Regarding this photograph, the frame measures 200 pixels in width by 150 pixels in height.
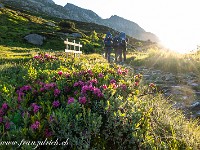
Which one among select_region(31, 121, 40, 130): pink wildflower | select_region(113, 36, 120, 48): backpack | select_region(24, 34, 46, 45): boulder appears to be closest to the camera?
select_region(31, 121, 40, 130): pink wildflower

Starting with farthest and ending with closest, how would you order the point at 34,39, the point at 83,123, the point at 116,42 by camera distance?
the point at 34,39 < the point at 116,42 < the point at 83,123

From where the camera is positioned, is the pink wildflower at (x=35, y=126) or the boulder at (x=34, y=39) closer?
the pink wildflower at (x=35, y=126)

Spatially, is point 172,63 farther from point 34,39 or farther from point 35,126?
point 34,39

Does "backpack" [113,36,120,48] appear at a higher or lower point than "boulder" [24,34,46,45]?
higher

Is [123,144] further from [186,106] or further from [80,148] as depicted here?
[186,106]

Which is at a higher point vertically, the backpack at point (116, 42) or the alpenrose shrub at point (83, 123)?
the backpack at point (116, 42)

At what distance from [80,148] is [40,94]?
2.40m

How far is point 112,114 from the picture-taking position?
15.3 ft

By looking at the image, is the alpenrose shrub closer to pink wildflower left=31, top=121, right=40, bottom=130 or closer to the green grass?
pink wildflower left=31, top=121, right=40, bottom=130

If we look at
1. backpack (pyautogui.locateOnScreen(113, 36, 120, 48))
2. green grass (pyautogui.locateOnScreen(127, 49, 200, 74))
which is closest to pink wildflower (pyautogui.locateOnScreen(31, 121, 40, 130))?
green grass (pyautogui.locateOnScreen(127, 49, 200, 74))

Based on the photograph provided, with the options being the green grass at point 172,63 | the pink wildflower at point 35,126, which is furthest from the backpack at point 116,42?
the pink wildflower at point 35,126

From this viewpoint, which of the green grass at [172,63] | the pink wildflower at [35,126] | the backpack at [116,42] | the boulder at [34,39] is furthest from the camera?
the boulder at [34,39]

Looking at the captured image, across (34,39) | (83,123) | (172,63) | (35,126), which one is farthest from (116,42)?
(34,39)

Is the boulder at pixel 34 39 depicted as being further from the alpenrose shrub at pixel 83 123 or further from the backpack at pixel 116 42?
the alpenrose shrub at pixel 83 123
